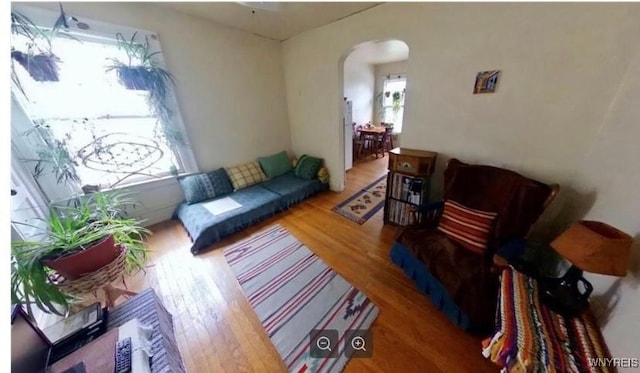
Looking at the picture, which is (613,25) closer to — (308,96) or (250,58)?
(308,96)

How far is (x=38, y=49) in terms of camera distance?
177 centimetres

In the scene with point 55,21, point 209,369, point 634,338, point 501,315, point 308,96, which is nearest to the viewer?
point 634,338

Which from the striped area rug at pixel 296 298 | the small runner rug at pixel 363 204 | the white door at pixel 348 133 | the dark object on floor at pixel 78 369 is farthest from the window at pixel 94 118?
the white door at pixel 348 133

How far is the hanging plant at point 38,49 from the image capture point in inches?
66.3

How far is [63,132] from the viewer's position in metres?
1.99

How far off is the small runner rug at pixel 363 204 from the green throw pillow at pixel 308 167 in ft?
2.32

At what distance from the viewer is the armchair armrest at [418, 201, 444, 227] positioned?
183 cm

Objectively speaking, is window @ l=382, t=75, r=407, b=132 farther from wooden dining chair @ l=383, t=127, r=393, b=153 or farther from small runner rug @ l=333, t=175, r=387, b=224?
small runner rug @ l=333, t=175, r=387, b=224

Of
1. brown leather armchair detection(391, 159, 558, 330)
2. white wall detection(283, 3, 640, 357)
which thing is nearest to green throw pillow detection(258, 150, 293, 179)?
white wall detection(283, 3, 640, 357)

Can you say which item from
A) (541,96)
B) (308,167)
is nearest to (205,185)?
(308,167)

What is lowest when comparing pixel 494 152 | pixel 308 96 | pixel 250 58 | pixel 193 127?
pixel 494 152

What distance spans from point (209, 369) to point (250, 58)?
3.56m

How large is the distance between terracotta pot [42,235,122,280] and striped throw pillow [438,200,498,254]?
243 cm

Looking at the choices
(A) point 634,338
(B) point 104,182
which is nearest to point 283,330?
Result: (A) point 634,338
